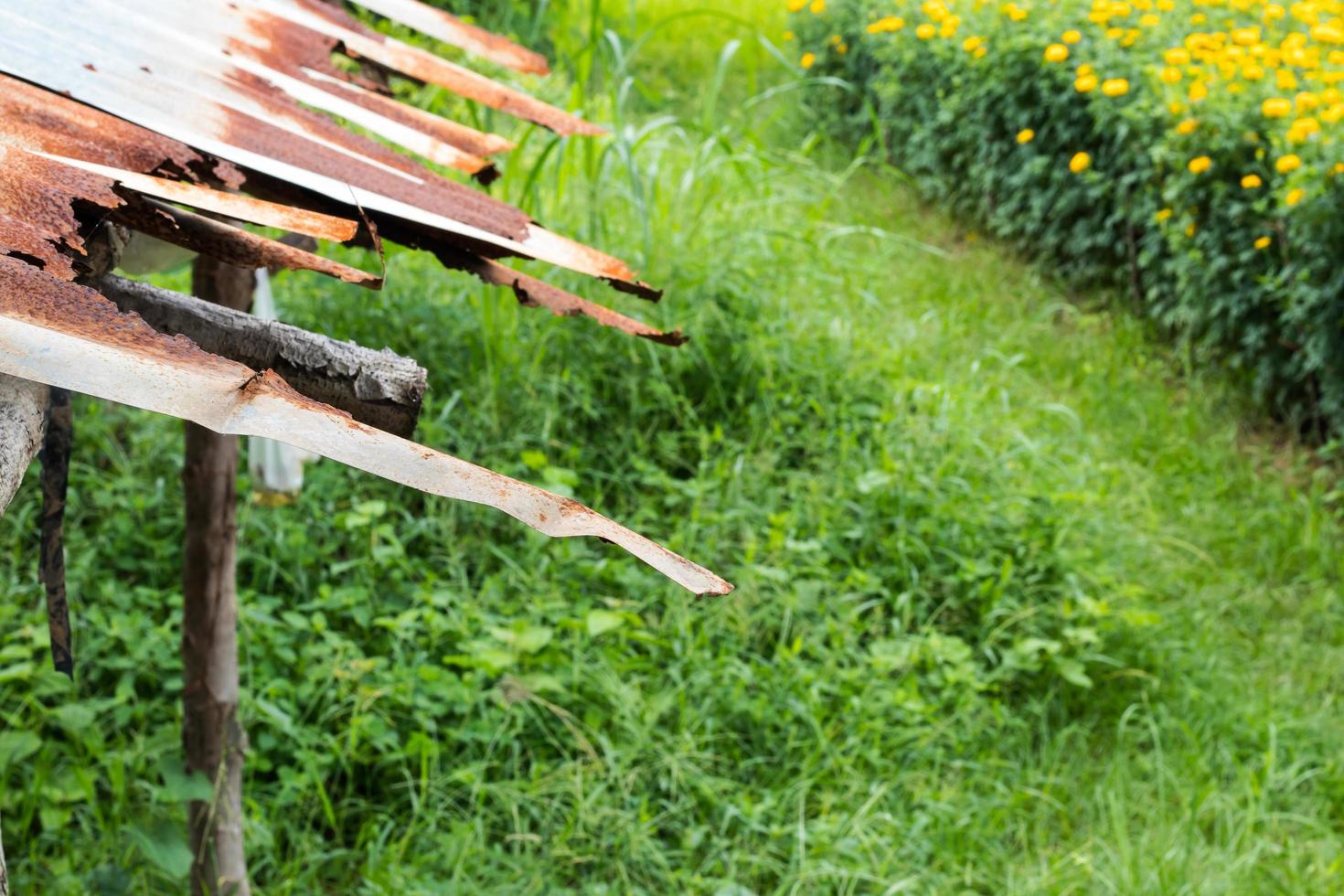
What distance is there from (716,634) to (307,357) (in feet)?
7.78

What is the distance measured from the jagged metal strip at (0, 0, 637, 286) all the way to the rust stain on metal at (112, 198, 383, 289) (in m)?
0.06

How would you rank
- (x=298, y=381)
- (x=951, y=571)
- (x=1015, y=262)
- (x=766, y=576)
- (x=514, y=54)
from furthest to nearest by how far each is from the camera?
1. (x=1015, y=262)
2. (x=951, y=571)
3. (x=766, y=576)
4. (x=514, y=54)
5. (x=298, y=381)

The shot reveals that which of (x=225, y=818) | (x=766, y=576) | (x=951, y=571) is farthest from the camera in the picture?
(x=951, y=571)

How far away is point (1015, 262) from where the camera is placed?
625cm

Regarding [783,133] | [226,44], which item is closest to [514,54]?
[226,44]

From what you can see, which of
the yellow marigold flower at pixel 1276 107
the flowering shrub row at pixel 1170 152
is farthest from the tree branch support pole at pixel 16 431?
the yellow marigold flower at pixel 1276 107

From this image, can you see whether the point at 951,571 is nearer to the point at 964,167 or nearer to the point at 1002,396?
the point at 1002,396

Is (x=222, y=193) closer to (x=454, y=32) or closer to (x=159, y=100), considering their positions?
(x=159, y=100)

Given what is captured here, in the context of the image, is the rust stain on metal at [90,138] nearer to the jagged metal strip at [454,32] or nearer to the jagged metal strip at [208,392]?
the jagged metal strip at [208,392]

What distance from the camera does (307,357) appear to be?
3.38ft

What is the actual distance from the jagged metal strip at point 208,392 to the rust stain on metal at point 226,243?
10.9 inches

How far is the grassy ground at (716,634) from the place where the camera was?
2.76 m

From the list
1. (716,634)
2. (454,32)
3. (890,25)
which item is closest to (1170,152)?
(890,25)

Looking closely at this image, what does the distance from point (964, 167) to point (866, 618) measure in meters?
3.88
